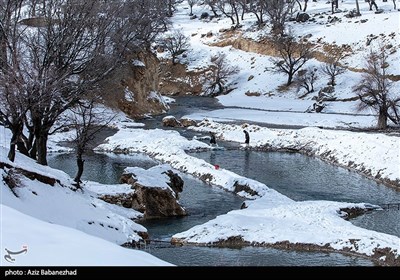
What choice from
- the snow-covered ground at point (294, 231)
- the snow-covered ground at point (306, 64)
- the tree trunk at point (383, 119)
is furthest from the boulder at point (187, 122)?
the snow-covered ground at point (294, 231)

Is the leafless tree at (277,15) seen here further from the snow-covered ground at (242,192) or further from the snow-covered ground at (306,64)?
the snow-covered ground at (242,192)

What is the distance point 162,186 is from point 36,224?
14354 mm

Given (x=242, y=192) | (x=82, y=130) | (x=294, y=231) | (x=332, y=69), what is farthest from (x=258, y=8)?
(x=294, y=231)

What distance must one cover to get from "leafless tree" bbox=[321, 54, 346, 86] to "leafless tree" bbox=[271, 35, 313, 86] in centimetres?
318

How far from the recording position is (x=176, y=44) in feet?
290

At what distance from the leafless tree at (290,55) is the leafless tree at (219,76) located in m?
6.79

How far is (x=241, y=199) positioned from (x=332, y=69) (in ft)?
156

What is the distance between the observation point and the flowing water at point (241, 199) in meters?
16.5

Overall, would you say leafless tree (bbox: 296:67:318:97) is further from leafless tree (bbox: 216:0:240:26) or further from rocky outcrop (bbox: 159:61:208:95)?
leafless tree (bbox: 216:0:240:26)

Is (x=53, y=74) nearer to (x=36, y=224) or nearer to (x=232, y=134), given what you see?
(x=36, y=224)

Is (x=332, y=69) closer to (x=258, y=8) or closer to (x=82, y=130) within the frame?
(x=258, y=8)

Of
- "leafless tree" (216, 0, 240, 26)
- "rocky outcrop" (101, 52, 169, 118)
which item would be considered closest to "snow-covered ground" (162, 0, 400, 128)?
"leafless tree" (216, 0, 240, 26)

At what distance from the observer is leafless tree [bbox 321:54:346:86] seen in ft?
224
